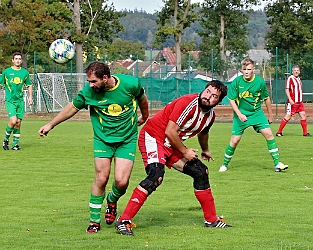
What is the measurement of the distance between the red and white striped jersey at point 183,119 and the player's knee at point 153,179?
321 millimetres

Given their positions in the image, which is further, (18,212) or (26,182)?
(26,182)

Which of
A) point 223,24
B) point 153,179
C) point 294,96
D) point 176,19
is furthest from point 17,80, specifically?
point 223,24

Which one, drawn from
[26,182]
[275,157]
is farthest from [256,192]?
[26,182]

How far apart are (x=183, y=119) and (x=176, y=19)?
50974 mm

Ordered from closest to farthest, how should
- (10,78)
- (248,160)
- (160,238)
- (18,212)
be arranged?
1. (160,238)
2. (18,212)
3. (248,160)
4. (10,78)

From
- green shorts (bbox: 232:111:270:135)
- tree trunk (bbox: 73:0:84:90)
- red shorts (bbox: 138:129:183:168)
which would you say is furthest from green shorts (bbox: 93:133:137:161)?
tree trunk (bbox: 73:0:84:90)

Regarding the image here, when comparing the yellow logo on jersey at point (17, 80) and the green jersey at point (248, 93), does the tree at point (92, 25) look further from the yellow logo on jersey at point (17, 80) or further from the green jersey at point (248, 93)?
the green jersey at point (248, 93)

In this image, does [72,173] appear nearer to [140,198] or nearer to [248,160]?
[248,160]

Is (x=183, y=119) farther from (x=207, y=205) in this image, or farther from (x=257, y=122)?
(x=257, y=122)

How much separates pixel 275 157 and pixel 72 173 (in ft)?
11.9

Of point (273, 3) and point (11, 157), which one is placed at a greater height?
point (273, 3)

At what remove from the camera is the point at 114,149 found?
8.31 m

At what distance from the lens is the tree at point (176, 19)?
189ft

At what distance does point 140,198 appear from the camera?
320 inches
